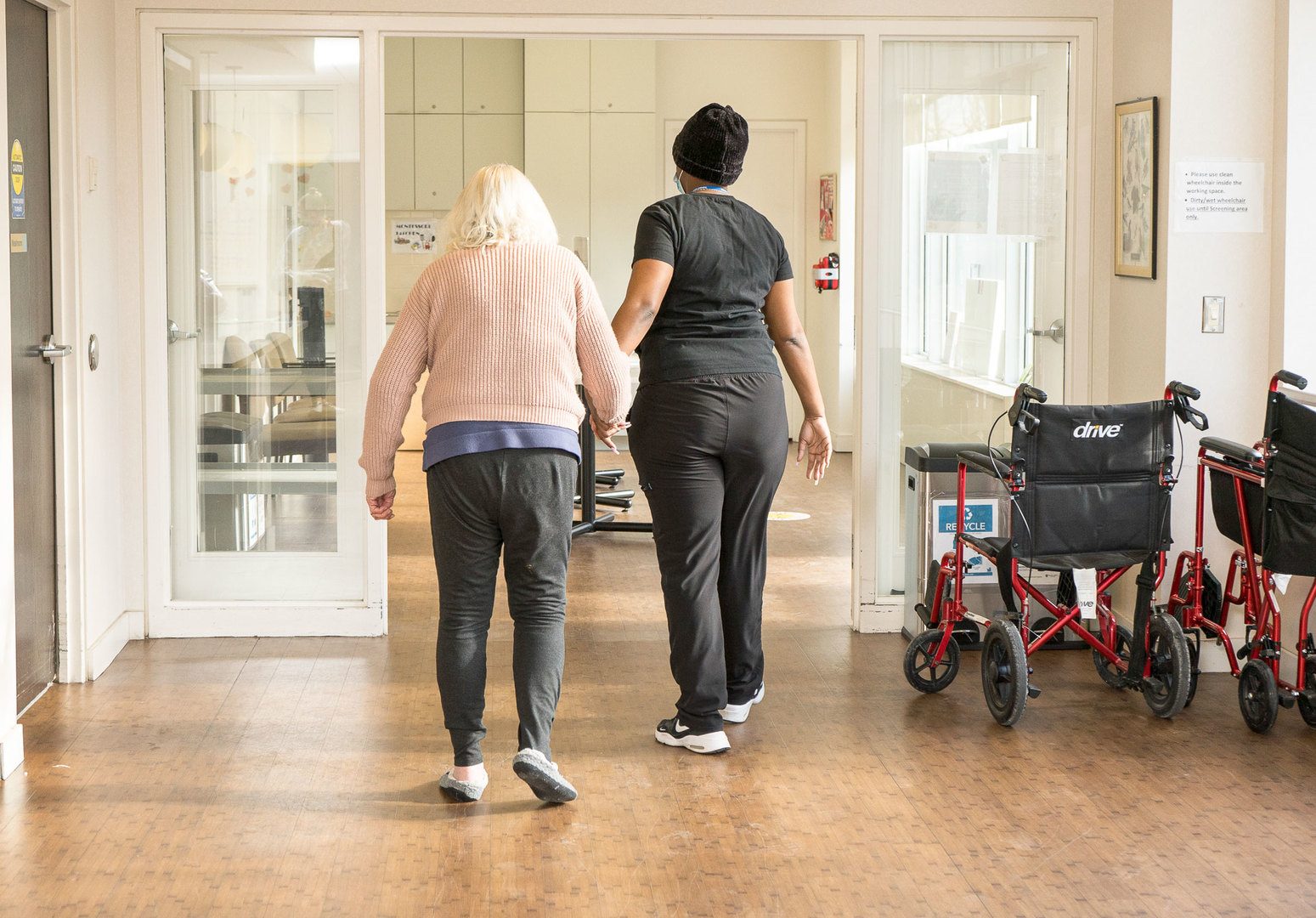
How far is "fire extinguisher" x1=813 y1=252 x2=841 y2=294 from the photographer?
9.71 meters

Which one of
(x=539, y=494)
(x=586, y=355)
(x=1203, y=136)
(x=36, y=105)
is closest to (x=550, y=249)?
(x=586, y=355)

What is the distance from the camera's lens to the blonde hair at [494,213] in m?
3.11

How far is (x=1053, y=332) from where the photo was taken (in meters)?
4.98

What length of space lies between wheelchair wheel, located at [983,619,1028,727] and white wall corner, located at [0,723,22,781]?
8.02ft

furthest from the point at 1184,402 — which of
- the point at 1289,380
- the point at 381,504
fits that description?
the point at 381,504

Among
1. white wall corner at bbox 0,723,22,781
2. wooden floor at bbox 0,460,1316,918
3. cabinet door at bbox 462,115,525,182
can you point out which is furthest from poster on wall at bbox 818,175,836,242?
white wall corner at bbox 0,723,22,781

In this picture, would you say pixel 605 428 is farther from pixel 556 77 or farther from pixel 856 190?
pixel 556 77

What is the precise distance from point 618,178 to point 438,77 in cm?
142

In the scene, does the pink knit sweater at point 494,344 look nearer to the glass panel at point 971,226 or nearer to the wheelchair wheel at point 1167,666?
the wheelchair wheel at point 1167,666

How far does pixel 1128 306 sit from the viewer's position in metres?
4.68

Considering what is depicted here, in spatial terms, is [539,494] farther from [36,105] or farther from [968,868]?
[36,105]

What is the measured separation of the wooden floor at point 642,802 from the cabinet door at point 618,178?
18.4 ft

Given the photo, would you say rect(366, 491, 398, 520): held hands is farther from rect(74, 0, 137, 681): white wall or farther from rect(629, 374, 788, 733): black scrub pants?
rect(74, 0, 137, 681): white wall

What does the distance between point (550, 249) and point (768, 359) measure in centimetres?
73
